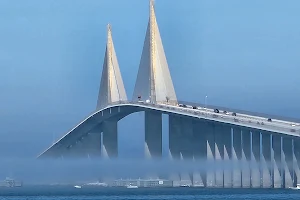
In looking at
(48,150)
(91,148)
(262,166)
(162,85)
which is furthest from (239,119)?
(48,150)

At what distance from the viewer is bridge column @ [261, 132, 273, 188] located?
85625 mm

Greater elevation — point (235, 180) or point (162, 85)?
point (162, 85)

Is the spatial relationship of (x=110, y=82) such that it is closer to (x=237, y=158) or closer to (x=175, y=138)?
(x=175, y=138)

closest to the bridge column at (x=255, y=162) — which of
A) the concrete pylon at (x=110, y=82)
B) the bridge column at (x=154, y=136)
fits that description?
the bridge column at (x=154, y=136)

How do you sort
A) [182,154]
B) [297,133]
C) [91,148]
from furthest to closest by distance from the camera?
[91,148] < [182,154] < [297,133]

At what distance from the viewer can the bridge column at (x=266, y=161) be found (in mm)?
85625

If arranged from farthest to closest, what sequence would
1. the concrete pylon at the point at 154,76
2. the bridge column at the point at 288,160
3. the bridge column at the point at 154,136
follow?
the bridge column at the point at 154,136
the concrete pylon at the point at 154,76
the bridge column at the point at 288,160

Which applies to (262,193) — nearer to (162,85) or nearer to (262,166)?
(262,166)

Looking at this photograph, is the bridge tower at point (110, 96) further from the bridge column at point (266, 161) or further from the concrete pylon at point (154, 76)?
the bridge column at point (266, 161)

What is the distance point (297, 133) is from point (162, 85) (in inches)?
738

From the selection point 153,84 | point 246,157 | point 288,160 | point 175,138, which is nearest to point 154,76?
point 153,84

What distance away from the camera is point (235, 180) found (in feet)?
292

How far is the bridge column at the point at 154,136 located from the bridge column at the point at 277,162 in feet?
39.9

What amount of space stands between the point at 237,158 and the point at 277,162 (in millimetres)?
4425
